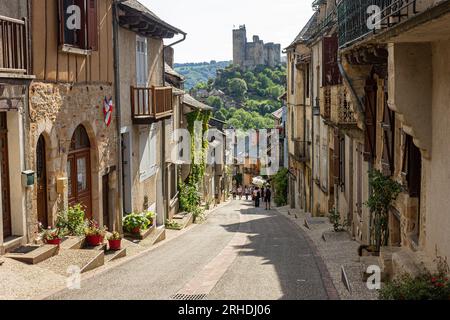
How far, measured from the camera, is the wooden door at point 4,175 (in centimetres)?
1126

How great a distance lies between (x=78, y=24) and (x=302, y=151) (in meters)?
18.2

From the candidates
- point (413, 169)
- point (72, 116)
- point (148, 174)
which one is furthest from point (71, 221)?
point (413, 169)

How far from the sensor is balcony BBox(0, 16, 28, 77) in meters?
10.7

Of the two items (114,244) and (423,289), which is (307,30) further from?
(423,289)

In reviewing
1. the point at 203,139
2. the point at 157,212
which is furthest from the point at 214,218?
the point at 157,212

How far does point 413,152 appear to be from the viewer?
425 inches

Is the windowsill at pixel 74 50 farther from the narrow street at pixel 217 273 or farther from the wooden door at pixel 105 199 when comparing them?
the narrow street at pixel 217 273

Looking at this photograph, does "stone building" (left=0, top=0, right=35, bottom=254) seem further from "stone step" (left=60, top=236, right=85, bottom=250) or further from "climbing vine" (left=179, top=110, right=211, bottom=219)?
"climbing vine" (left=179, top=110, right=211, bottom=219)

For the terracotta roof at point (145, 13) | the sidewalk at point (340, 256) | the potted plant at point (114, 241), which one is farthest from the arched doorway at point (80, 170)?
the sidewalk at point (340, 256)

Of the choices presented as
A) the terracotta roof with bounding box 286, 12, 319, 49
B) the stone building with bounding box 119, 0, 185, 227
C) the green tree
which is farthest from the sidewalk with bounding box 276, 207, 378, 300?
the green tree

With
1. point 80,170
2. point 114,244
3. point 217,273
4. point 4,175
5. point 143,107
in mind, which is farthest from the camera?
point 143,107

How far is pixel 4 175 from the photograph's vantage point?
11.3 metres
